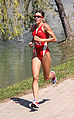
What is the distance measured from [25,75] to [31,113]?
267 inches

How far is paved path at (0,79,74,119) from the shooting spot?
21.6ft

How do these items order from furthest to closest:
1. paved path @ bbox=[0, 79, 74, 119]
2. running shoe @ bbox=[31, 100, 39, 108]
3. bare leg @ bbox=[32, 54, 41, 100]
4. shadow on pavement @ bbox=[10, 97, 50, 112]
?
1. shadow on pavement @ bbox=[10, 97, 50, 112]
2. bare leg @ bbox=[32, 54, 41, 100]
3. running shoe @ bbox=[31, 100, 39, 108]
4. paved path @ bbox=[0, 79, 74, 119]

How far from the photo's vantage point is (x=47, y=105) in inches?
289

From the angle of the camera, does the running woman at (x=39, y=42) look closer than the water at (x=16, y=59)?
Yes

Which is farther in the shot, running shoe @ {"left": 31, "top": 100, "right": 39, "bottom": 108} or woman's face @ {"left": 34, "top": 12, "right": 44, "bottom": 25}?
woman's face @ {"left": 34, "top": 12, "right": 44, "bottom": 25}

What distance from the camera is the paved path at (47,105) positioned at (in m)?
6.59

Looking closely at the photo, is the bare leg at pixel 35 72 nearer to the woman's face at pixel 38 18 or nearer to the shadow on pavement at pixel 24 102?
the shadow on pavement at pixel 24 102

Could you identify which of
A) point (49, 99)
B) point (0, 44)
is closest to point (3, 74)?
point (49, 99)

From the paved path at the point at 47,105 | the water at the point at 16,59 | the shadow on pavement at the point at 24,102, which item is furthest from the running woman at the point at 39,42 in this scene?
the water at the point at 16,59

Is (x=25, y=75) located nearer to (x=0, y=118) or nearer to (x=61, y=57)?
(x=61, y=57)

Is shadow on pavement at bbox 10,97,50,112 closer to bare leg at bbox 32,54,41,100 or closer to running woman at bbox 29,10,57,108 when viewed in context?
bare leg at bbox 32,54,41,100

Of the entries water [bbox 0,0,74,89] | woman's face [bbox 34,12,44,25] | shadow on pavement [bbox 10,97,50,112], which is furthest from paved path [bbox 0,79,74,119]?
water [bbox 0,0,74,89]

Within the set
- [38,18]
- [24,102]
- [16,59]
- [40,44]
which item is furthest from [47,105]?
[16,59]

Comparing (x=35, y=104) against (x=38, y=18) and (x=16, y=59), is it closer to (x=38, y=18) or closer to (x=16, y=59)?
(x=38, y=18)
